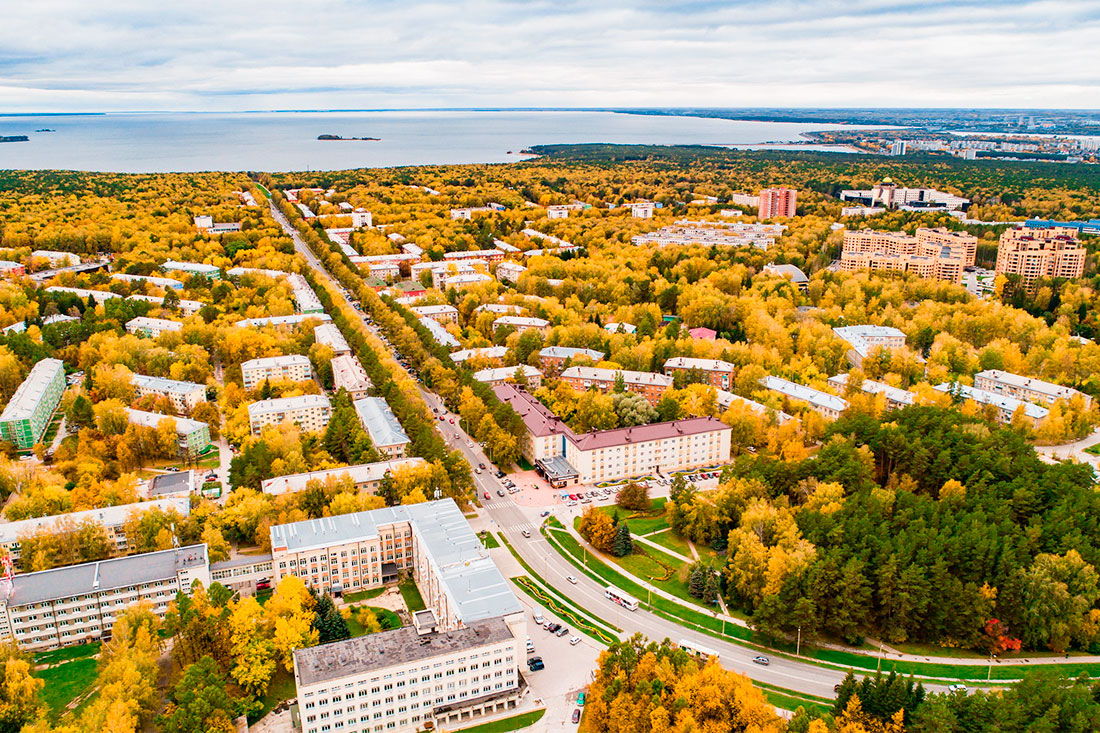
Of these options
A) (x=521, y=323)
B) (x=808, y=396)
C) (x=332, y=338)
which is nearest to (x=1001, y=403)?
(x=808, y=396)

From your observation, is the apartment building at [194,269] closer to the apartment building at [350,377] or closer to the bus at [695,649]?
the apartment building at [350,377]

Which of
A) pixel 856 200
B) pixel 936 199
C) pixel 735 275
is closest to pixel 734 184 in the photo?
pixel 856 200

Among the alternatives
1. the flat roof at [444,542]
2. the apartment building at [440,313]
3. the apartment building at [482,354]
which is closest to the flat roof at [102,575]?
the flat roof at [444,542]

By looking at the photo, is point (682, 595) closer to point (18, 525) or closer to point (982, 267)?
point (18, 525)

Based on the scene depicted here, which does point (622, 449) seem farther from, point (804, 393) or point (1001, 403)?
point (1001, 403)

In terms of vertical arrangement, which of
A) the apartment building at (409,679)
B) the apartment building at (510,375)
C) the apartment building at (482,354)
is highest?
the apartment building at (482,354)

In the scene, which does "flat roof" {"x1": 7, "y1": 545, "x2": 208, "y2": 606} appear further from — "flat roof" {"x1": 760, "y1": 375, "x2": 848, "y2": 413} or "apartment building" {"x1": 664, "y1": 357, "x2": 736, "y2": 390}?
"flat roof" {"x1": 760, "y1": 375, "x2": 848, "y2": 413}

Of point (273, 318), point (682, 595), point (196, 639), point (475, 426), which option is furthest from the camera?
point (273, 318)
